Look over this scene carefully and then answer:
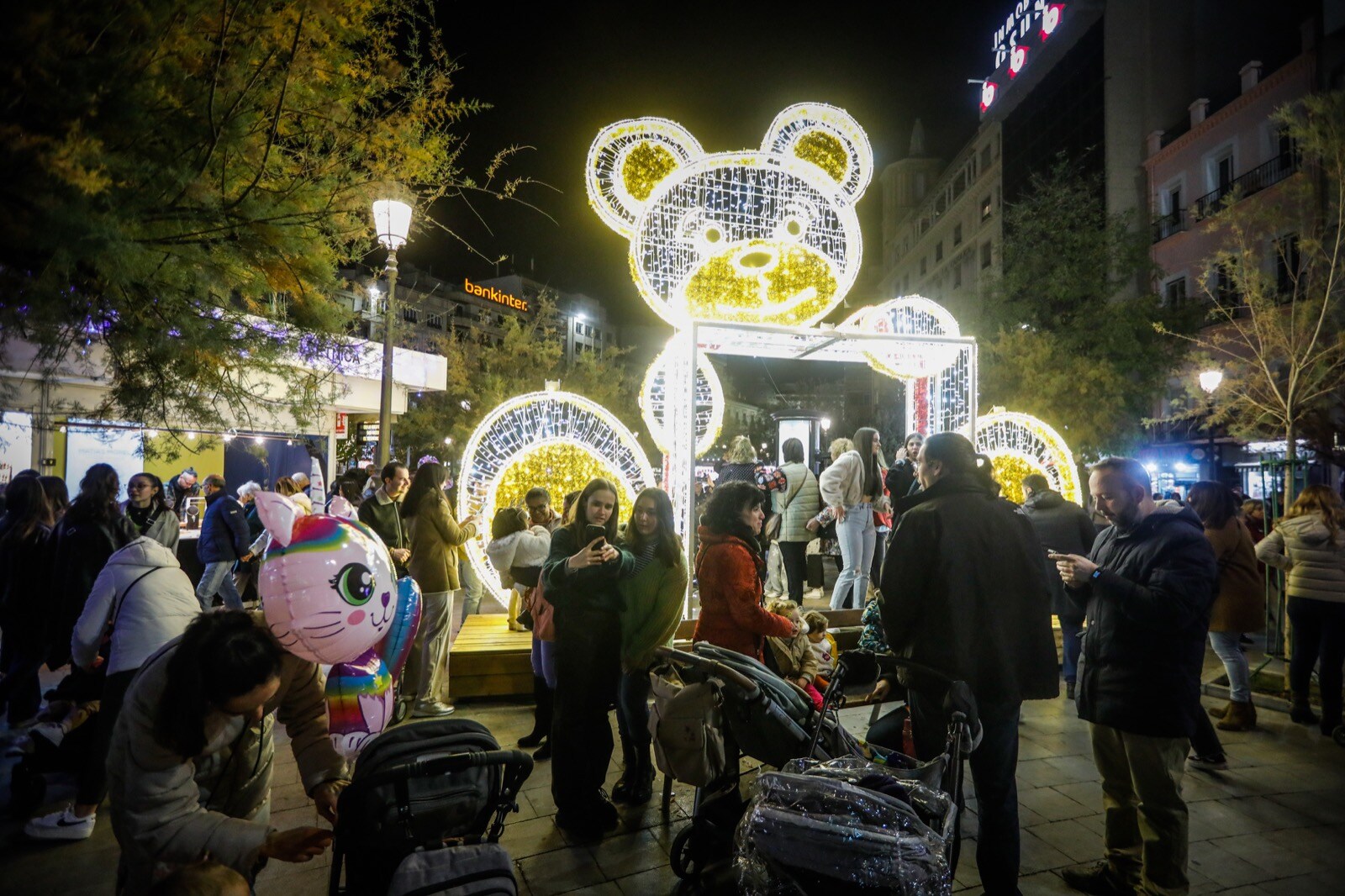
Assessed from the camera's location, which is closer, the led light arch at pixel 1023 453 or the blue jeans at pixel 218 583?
the led light arch at pixel 1023 453

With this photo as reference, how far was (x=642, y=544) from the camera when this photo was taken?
12.5 ft

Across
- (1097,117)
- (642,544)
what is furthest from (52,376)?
(1097,117)

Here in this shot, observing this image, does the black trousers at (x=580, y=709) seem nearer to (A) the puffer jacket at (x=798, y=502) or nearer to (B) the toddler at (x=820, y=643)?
(B) the toddler at (x=820, y=643)

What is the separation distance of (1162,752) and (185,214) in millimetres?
4233

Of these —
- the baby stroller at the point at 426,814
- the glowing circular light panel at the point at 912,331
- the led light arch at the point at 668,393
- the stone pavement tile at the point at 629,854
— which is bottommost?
the stone pavement tile at the point at 629,854

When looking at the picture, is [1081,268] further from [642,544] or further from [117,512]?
[117,512]

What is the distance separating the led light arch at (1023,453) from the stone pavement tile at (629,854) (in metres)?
5.11

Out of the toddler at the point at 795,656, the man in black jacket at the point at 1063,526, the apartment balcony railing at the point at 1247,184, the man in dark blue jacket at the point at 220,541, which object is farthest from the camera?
the apartment balcony railing at the point at 1247,184

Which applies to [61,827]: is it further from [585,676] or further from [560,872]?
[585,676]

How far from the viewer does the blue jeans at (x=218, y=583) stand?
7500 millimetres

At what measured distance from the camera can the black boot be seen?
4.75 metres

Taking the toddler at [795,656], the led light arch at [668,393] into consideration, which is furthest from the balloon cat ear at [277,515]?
the led light arch at [668,393]

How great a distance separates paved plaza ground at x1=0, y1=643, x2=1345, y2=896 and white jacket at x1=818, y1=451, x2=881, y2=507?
260 centimetres

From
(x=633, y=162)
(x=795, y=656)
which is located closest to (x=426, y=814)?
(x=795, y=656)
